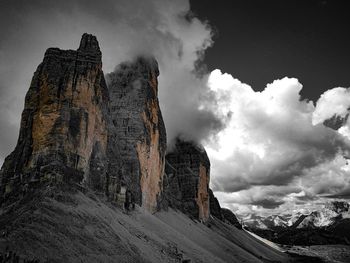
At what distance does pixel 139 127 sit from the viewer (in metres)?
64.2

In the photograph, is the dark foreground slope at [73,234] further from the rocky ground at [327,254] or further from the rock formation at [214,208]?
the rock formation at [214,208]

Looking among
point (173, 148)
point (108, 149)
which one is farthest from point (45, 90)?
point (173, 148)

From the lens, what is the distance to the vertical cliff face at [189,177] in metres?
100

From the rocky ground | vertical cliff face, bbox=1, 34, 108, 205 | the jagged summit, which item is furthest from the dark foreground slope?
the rocky ground

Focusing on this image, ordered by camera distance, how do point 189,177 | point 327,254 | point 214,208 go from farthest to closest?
1. point 214,208
2. point 327,254
3. point 189,177

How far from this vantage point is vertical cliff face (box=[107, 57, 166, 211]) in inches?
2351

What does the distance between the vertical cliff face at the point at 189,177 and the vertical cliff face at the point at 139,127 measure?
2711 cm

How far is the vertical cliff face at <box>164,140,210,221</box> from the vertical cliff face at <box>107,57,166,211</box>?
27109 mm

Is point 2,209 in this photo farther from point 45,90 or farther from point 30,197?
point 45,90

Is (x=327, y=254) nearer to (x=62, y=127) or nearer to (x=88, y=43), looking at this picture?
(x=62, y=127)

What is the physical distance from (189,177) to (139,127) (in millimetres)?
49792

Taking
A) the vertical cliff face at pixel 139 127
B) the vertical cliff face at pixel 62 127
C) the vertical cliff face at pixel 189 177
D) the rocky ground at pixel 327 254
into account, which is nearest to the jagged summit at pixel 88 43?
the vertical cliff face at pixel 62 127

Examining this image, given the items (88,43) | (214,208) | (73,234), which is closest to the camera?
(73,234)

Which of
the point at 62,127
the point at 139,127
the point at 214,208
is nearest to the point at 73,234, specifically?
the point at 62,127
